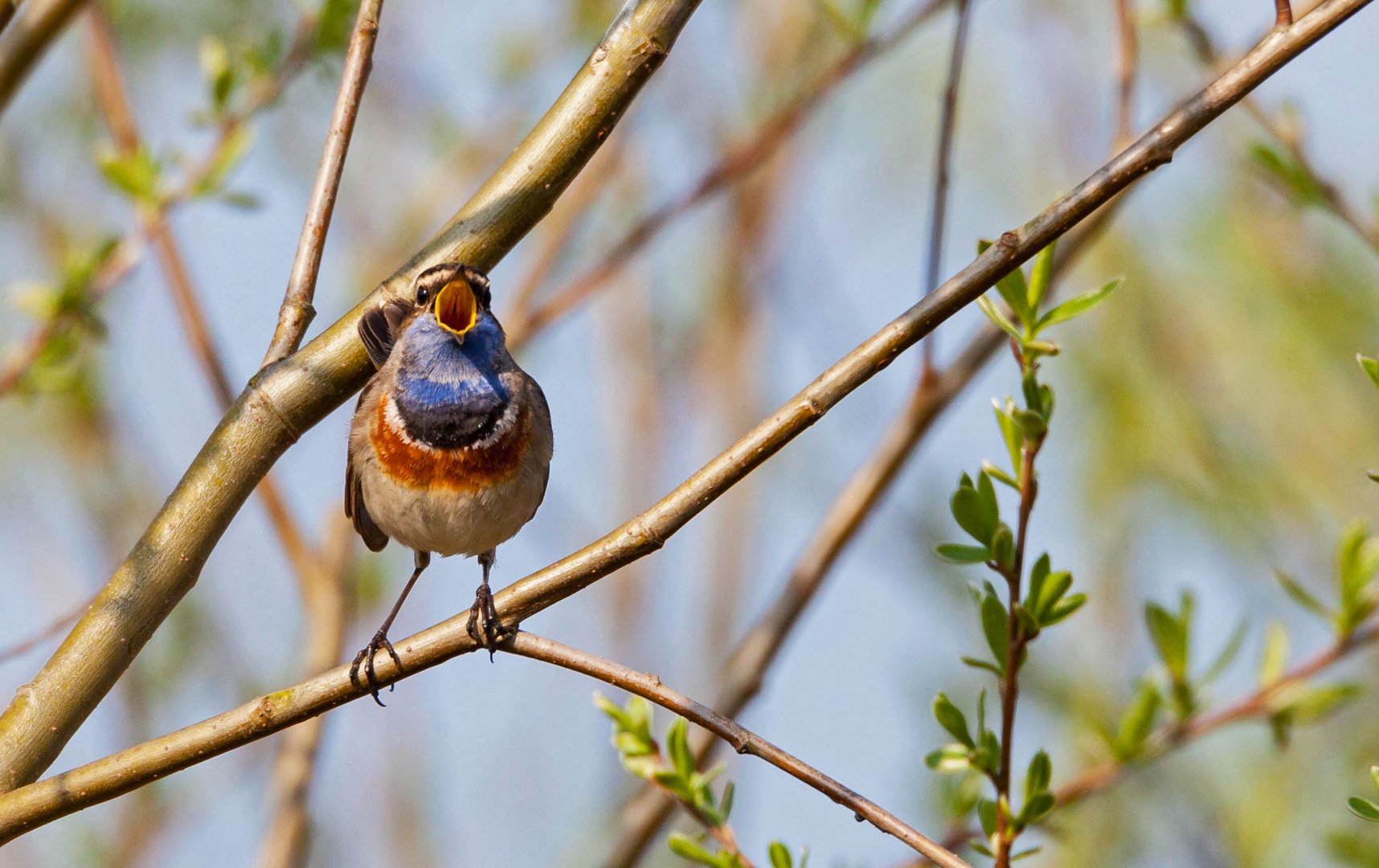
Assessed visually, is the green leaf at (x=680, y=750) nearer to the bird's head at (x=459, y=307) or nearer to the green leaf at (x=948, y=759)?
the green leaf at (x=948, y=759)

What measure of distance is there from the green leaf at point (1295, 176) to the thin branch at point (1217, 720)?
121 centimetres

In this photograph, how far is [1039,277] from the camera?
8.81ft

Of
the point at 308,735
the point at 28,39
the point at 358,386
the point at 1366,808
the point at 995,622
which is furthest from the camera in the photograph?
the point at 308,735

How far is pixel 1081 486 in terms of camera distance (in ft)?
23.2

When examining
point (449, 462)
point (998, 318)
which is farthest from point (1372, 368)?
point (449, 462)

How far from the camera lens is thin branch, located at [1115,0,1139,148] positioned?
3.94 meters

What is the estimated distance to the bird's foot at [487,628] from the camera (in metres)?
2.56

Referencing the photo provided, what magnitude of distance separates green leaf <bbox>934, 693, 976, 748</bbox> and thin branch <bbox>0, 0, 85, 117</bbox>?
2.53 metres

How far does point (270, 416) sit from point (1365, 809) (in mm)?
2164

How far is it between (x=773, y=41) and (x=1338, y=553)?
4173mm

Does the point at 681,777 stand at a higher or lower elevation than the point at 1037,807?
higher

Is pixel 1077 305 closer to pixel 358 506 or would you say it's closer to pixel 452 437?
pixel 452 437

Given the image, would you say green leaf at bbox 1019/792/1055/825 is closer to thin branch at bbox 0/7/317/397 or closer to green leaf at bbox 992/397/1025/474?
green leaf at bbox 992/397/1025/474

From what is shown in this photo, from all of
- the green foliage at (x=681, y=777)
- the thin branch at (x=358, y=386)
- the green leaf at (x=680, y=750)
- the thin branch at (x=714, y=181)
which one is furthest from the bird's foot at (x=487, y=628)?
the thin branch at (x=714, y=181)
